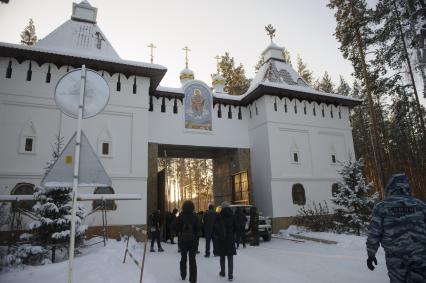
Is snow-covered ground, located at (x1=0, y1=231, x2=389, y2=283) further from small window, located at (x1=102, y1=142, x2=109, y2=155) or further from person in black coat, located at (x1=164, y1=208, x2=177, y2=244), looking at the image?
small window, located at (x1=102, y1=142, x2=109, y2=155)

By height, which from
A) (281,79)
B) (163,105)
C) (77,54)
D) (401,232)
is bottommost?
(401,232)

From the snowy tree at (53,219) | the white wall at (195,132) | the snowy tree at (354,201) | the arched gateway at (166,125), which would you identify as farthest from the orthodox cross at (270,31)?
the snowy tree at (53,219)

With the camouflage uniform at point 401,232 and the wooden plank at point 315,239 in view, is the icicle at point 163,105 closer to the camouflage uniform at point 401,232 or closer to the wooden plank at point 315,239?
the wooden plank at point 315,239

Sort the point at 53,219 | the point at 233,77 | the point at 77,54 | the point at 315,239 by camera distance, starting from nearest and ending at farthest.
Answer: the point at 53,219, the point at 315,239, the point at 77,54, the point at 233,77

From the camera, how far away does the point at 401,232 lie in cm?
388

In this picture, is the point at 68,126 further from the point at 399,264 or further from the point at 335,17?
the point at 335,17

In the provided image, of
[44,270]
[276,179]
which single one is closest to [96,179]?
[44,270]

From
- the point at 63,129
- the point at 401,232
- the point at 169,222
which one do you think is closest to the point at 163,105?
the point at 63,129

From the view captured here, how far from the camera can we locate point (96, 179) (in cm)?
405

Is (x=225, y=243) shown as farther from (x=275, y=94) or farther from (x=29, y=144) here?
(x=275, y=94)

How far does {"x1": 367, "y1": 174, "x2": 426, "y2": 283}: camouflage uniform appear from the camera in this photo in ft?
12.4

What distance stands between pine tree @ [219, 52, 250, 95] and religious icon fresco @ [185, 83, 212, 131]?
47.4 ft

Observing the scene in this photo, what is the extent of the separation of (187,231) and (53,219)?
18.6ft

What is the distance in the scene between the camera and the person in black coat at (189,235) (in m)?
6.44
